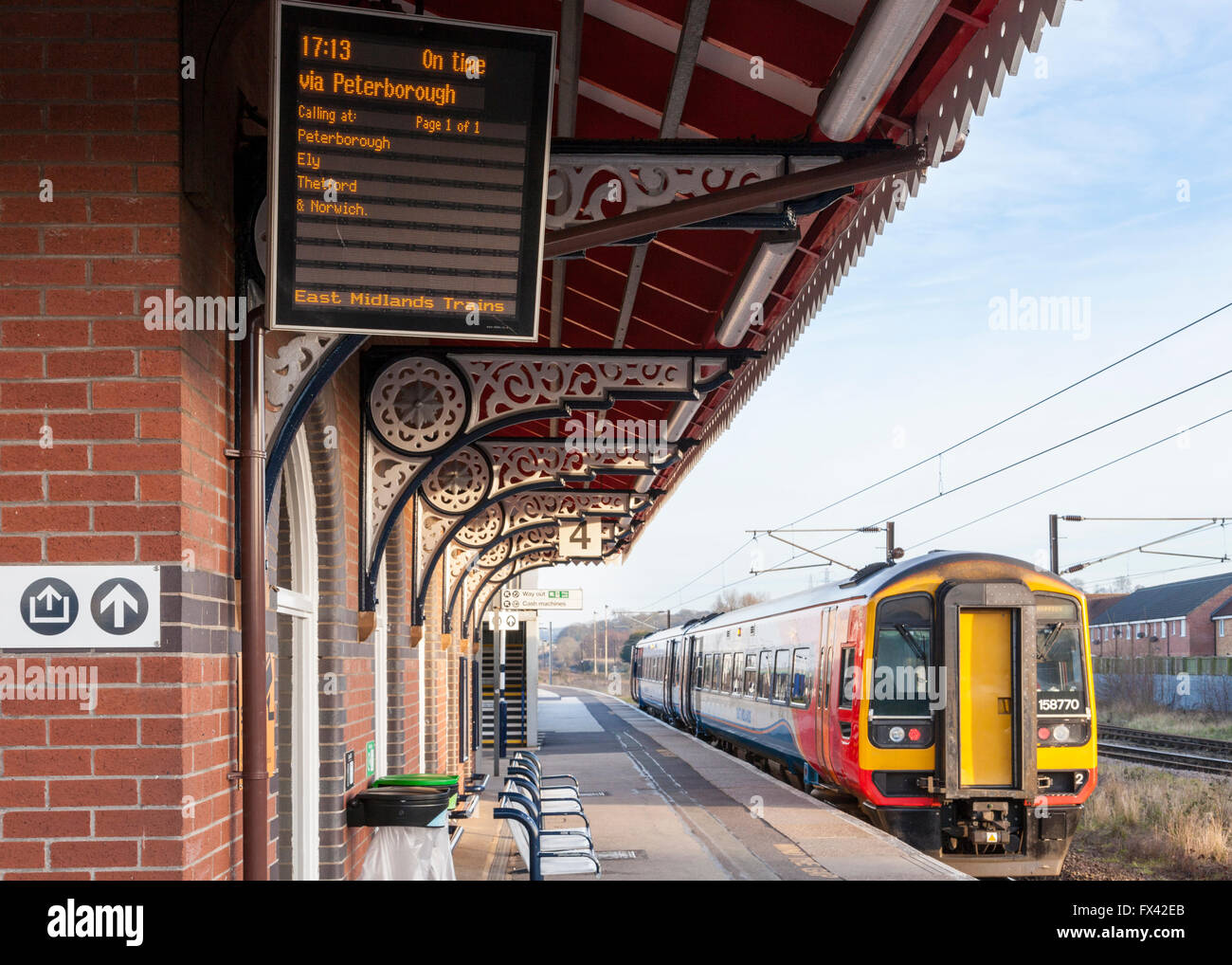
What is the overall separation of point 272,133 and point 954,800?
909cm

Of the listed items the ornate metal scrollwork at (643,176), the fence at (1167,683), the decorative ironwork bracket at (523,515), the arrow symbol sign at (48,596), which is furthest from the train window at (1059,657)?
the fence at (1167,683)

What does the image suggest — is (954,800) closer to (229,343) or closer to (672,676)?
(229,343)

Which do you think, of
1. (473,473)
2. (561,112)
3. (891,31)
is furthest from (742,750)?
(891,31)

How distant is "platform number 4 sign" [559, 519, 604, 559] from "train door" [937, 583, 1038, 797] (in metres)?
6.73

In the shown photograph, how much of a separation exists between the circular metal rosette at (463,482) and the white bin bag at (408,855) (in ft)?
13.0

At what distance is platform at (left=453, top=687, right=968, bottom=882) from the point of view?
842cm

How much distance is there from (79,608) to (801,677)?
1083 centimetres

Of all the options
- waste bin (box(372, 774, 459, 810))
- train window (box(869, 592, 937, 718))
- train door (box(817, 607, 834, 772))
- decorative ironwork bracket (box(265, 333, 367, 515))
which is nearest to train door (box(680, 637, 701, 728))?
train door (box(817, 607, 834, 772))

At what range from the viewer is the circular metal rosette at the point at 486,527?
43.3 ft

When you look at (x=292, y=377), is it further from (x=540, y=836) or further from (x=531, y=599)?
(x=531, y=599)

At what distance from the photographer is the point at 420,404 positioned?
7000mm

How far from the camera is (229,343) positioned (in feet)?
12.5

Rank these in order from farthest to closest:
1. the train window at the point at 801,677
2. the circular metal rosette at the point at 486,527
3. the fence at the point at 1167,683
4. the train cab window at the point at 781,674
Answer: the fence at the point at 1167,683, the train cab window at the point at 781,674, the circular metal rosette at the point at 486,527, the train window at the point at 801,677

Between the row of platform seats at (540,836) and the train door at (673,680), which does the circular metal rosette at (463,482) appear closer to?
the row of platform seats at (540,836)
